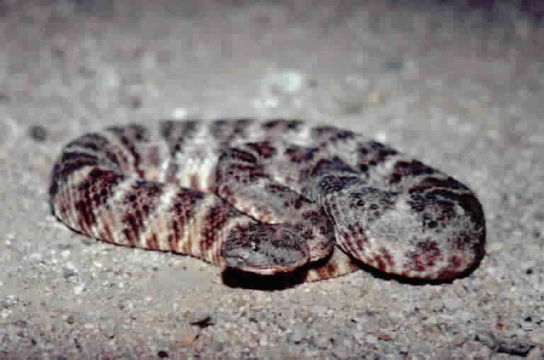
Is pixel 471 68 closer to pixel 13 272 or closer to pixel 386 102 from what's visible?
pixel 386 102

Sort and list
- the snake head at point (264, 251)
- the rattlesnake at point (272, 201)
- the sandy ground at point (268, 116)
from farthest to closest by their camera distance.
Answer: the rattlesnake at point (272, 201) < the snake head at point (264, 251) < the sandy ground at point (268, 116)

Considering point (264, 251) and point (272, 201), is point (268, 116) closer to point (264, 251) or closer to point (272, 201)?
point (272, 201)

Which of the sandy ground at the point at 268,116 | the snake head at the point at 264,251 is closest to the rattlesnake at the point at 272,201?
the snake head at the point at 264,251

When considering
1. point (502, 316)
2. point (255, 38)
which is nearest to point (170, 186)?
point (502, 316)

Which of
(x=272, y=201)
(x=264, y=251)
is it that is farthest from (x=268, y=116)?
(x=264, y=251)

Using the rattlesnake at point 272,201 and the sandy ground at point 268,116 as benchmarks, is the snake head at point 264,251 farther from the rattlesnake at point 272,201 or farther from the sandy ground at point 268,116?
the sandy ground at point 268,116

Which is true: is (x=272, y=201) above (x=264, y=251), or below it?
above

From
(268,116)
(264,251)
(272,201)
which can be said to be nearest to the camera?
(264,251)
